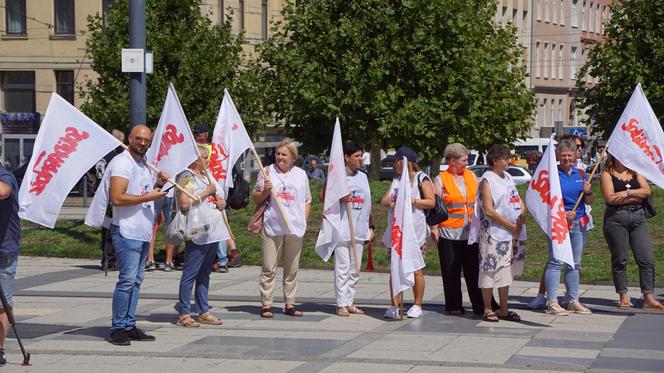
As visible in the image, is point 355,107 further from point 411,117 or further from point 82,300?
point 82,300

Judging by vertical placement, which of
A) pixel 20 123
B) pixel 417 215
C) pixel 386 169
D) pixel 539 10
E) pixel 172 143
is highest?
pixel 539 10

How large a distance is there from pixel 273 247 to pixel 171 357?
8.28 feet

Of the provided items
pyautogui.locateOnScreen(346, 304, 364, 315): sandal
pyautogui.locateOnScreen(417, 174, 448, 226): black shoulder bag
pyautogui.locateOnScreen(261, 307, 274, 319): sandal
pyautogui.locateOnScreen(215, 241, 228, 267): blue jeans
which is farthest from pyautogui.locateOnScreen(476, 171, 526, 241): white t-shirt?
pyautogui.locateOnScreen(215, 241, 228, 267): blue jeans

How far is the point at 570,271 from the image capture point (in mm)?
12906

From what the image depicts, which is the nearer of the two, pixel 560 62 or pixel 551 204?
pixel 551 204

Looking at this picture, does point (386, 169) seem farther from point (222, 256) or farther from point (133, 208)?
point (133, 208)

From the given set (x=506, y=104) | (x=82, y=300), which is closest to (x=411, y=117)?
(x=506, y=104)

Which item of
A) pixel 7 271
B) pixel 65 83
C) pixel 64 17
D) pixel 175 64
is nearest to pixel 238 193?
pixel 7 271

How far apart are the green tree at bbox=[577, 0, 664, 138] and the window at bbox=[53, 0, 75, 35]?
26.6 m

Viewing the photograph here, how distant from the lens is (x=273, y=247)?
41.3ft

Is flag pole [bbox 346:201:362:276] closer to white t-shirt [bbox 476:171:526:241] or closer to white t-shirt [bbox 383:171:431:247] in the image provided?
white t-shirt [bbox 383:171:431:247]

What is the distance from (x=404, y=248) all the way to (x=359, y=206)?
74 centimetres

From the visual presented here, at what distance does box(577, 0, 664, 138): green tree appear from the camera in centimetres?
3186

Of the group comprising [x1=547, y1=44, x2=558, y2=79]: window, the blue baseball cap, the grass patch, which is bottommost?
the grass patch
